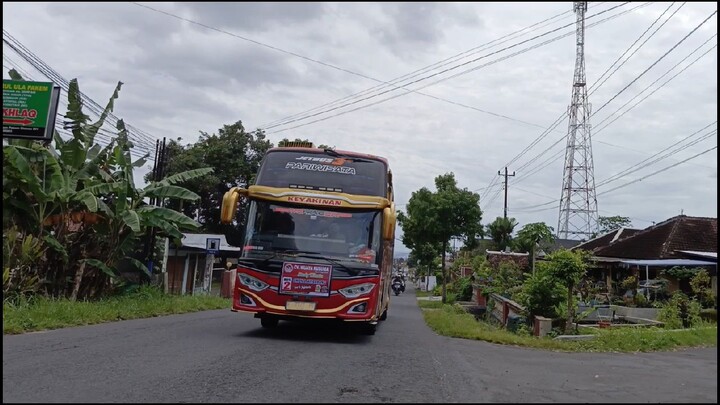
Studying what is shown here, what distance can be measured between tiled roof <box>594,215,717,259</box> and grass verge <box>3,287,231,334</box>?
55.2 ft

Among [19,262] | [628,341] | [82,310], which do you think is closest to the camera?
[628,341]

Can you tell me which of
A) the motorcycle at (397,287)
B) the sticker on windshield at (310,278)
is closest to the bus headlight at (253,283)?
the sticker on windshield at (310,278)

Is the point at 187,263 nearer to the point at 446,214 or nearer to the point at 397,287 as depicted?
the point at 446,214

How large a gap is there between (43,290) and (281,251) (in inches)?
296

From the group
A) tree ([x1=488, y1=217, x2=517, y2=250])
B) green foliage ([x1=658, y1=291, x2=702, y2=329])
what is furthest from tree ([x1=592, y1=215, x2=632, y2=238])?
green foliage ([x1=658, y1=291, x2=702, y2=329])

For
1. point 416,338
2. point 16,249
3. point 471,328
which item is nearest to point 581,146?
point 471,328

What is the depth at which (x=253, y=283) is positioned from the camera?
9844 mm

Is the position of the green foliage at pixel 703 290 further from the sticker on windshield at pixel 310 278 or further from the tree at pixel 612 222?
the tree at pixel 612 222

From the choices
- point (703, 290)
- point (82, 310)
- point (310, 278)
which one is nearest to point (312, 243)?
point (310, 278)

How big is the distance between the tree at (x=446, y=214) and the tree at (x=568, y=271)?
12.3 metres

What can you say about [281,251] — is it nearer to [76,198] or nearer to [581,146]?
[76,198]

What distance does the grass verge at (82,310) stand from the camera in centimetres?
1053

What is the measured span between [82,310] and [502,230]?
121 feet

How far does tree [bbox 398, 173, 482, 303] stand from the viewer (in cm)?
2500
